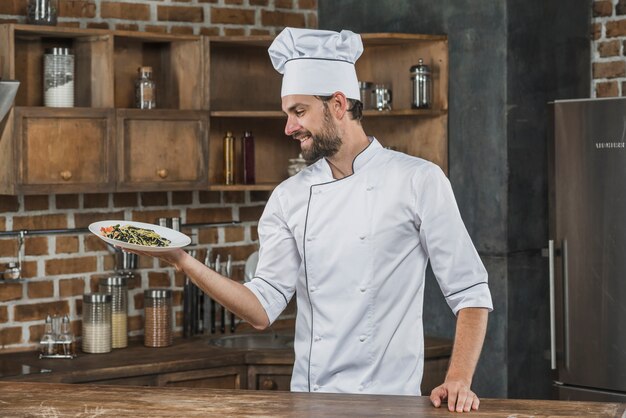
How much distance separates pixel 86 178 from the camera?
13.9 feet

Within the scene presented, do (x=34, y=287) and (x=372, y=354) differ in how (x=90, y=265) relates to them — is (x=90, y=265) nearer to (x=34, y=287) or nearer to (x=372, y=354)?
(x=34, y=287)

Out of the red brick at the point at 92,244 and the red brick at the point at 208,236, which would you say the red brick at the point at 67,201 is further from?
the red brick at the point at 208,236

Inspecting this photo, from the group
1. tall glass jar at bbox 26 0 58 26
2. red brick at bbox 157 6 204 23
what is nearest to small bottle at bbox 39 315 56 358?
tall glass jar at bbox 26 0 58 26

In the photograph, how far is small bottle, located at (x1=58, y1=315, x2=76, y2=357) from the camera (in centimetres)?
424

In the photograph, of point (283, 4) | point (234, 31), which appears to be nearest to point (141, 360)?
point (234, 31)

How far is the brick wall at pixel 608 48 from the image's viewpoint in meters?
4.61

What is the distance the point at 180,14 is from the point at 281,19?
0.53 meters

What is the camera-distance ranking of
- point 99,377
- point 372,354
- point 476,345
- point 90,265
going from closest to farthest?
point 476,345 < point 372,354 < point 99,377 < point 90,265

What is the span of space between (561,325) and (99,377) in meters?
1.78

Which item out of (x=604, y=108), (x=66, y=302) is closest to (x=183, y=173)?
(x=66, y=302)

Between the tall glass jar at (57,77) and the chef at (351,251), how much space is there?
148 centimetres

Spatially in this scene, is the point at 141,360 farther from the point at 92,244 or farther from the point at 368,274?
the point at 368,274

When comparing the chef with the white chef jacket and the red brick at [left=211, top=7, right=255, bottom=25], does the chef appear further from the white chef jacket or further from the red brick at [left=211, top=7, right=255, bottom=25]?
the red brick at [left=211, top=7, right=255, bottom=25]

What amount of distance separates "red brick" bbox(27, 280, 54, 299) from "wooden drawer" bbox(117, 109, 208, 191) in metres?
0.52
